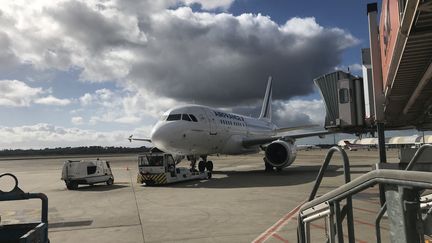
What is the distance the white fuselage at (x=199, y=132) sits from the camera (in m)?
19.4

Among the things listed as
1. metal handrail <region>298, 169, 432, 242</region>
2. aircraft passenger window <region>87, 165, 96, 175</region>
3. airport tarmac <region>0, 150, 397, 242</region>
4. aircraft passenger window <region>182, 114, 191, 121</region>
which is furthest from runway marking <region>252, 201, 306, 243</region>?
aircraft passenger window <region>87, 165, 96, 175</region>

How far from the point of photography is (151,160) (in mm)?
19156

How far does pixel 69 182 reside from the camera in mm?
18609

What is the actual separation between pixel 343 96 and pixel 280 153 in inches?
496

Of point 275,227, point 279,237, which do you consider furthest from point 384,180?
point 275,227

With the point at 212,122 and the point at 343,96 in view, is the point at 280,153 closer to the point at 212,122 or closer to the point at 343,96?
the point at 212,122

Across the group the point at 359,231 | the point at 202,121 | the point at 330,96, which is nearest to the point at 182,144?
the point at 202,121

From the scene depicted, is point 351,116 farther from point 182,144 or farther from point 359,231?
point 182,144

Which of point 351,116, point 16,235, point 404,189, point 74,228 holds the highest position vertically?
point 351,116

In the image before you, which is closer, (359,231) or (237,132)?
(359,231)

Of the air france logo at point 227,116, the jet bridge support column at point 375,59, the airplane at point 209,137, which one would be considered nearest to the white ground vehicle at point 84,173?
the airplane at point 209,137

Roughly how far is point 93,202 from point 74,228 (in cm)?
445

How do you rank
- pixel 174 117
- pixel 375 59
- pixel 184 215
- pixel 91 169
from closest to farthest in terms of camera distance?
pixel 375 59, pixel 184 215, pixel 91 169, pixel 174 117

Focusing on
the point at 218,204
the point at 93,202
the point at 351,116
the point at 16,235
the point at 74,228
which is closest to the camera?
the point at 16,235
